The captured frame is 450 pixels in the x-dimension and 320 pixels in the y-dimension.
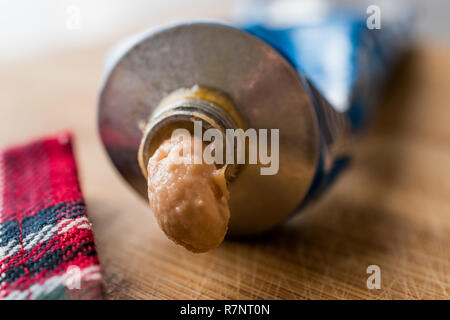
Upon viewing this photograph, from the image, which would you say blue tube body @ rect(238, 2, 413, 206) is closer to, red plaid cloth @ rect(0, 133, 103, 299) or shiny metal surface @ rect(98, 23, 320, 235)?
shiny metal surface @ rect(98, 23, 320, 235)

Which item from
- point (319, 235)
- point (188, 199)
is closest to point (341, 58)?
point (319, 235)

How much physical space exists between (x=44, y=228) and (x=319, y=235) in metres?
0.30

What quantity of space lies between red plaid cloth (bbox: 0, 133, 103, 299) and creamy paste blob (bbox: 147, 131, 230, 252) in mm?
65

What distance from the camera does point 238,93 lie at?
45 centimetres

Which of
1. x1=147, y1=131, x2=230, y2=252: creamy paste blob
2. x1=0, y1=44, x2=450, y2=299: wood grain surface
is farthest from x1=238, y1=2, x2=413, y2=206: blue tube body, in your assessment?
x1=147, y1=131, x2=230, y2=252: creamy paste blob

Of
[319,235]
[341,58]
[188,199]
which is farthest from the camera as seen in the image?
[341,58]

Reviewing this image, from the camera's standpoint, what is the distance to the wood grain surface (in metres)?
0.47

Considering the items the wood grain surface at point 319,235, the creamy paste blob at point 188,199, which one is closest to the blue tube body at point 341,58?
the wood grain surface at point 319,235

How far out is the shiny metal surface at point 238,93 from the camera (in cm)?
45

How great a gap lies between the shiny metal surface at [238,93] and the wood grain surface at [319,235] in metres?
0.06

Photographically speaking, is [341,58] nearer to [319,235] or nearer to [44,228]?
[319,235]

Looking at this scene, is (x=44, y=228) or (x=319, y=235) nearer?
(x=44, y=228)

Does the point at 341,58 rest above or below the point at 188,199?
above
